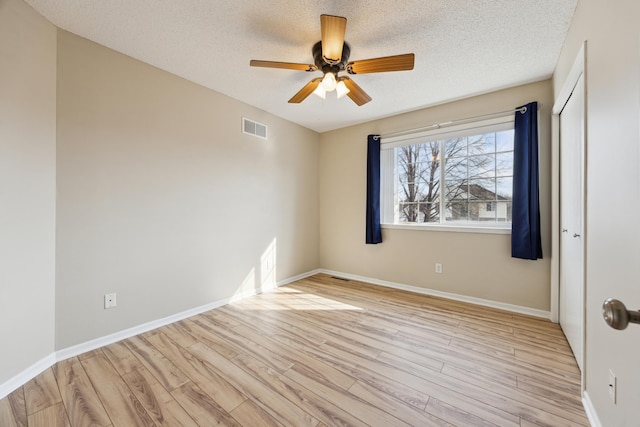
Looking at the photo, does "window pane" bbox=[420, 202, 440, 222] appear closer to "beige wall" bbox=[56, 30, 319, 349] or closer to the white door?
the white door

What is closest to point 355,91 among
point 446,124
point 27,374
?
point 446,124

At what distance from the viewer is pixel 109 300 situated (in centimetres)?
213

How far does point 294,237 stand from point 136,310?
2189 millimetres

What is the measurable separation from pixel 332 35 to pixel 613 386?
235 cm

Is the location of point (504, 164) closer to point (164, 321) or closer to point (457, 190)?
point (457, 190)

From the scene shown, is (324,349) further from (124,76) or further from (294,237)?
(124,76)

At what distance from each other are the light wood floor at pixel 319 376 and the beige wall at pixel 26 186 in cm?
31

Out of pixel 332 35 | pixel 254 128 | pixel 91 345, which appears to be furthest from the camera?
pixel 254 128

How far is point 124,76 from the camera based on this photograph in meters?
2.20

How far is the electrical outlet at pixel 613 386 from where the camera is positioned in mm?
1104

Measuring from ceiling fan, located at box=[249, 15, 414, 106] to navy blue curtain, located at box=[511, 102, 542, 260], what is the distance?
1.71 metres

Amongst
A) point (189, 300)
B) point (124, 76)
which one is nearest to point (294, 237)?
point (189, 300)

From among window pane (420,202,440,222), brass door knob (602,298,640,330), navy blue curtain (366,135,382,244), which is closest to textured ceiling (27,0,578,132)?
navy blue curtain (366,135,382,244)

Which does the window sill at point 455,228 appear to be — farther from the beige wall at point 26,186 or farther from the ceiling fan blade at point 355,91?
the beige wall at point 26,186
